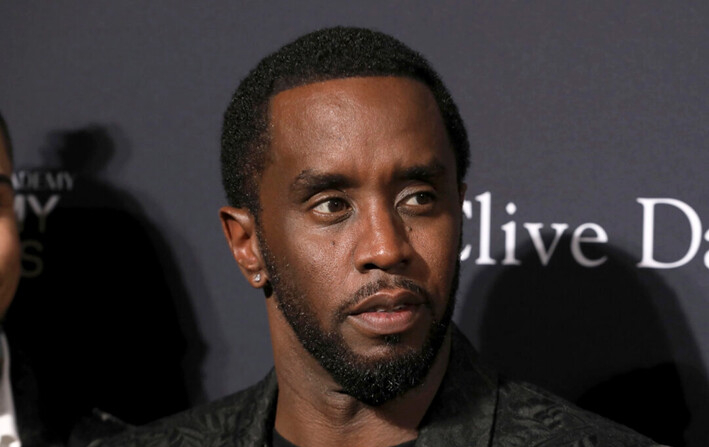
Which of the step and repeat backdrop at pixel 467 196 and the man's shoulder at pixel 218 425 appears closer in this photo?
the man's shoulder at pixel 218 425

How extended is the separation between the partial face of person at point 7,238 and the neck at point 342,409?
1.75 feet

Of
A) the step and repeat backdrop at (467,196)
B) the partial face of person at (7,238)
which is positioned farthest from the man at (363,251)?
the partial face of person at (7,238)

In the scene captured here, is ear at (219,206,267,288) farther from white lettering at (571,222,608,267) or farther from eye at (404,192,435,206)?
white lettering at (571,222,608,267)

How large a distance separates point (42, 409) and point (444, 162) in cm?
89

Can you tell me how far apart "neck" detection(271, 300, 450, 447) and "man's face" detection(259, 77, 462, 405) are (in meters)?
0.05

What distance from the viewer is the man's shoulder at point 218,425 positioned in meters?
1.41

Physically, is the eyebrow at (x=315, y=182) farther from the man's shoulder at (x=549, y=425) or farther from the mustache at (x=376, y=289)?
the man's shoulder at (x=549, y=425)

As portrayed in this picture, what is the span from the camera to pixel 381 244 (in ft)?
3.84

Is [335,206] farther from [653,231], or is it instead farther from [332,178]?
[653,231]

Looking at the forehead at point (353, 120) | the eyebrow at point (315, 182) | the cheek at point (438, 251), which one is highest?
the forehead at point (353, 120)

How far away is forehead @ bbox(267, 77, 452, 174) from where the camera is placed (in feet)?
3.96

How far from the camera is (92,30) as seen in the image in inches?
76.7

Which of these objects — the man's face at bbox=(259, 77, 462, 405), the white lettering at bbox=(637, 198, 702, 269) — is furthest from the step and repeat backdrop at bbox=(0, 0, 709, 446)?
the man's face at bbox=(259, 77, 462, 405)

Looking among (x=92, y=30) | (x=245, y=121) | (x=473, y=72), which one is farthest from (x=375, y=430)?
(x=92, y=30)
